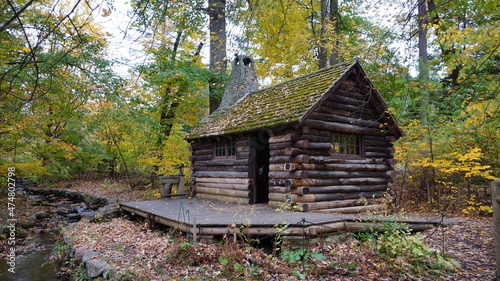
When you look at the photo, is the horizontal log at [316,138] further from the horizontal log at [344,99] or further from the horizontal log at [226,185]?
the horizontal log at [226,185]

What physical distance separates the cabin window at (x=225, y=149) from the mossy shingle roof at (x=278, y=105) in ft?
1.97

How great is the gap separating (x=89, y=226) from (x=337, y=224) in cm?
762

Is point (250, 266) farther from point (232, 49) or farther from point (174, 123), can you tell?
point (174, 123)

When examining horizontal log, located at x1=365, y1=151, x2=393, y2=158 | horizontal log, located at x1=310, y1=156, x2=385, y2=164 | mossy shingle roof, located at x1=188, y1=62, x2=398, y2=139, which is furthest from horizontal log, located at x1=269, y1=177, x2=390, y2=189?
mossy shingle roof, located at x1=188, y1=62, x2=398, y2=139

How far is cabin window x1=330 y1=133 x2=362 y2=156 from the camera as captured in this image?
9508mm

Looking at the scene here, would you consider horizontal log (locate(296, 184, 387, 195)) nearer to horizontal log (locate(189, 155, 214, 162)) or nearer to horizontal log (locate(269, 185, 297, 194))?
horizontal log (locate(269, 185, 297, 194))

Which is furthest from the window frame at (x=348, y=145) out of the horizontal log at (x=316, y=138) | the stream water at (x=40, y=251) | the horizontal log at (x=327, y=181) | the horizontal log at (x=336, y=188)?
the stream water at (x=40, y=251)

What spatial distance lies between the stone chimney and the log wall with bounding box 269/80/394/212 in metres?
6.15

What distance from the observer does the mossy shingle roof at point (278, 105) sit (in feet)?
28.7

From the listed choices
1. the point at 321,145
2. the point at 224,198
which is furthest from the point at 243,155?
the point at 321,145

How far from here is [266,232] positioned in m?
Answer: 6.10

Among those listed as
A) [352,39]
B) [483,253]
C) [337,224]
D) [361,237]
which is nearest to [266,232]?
[337,224]

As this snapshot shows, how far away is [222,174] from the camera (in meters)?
11.3

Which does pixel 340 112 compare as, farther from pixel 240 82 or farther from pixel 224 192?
pixel 240 82
